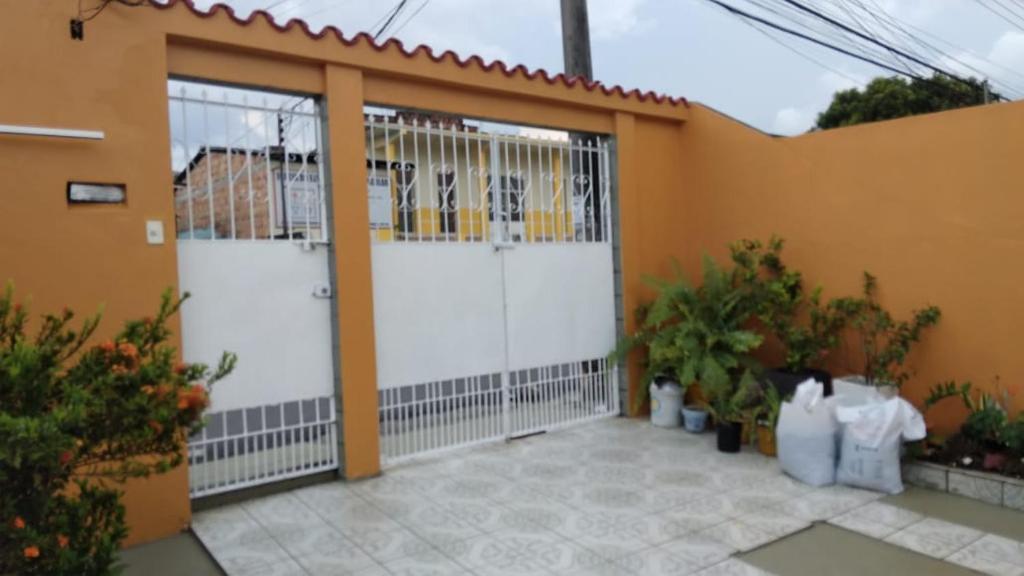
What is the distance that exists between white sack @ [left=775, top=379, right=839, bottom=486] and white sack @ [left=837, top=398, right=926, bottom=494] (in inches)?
4.5

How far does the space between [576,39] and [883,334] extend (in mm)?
4279

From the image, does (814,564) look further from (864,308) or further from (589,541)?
(864,308)

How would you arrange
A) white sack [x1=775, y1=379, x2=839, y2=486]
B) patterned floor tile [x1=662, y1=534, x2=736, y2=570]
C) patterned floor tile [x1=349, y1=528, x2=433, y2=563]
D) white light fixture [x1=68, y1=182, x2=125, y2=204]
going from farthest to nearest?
1. white sack [x1=775, y1=379, x2=839, y2=486]
2. white light fixture [x1=68, y1=182, x2=125, y2=204]
3. patterned floor tile [x1=349, y1=528, x2=433, y2=563]
4. patterned floor tile [x1=662, y1=534, x2=736, y2=570]

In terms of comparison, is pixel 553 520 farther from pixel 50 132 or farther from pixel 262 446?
pixel 50 132

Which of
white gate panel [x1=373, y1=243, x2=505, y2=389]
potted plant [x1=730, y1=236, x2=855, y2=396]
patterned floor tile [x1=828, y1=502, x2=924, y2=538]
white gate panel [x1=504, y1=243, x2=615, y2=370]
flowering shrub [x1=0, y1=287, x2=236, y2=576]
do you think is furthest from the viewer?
white gate panel [x1=504, y1=243, x2=615, y2=370]

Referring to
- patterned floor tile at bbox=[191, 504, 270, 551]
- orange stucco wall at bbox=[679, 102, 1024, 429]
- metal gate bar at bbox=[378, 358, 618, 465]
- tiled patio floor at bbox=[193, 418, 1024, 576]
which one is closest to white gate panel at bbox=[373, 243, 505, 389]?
metal gate bar at bbox=[378, 358, 618, 465]

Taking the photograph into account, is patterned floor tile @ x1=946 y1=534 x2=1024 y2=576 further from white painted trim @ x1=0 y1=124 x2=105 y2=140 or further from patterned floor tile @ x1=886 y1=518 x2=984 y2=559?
white painted trim @ x1=0 y1=124 x2=105 y2=140

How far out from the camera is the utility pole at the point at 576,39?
23.8ft

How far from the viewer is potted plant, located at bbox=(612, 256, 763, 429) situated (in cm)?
540

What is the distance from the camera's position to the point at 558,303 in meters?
5.91

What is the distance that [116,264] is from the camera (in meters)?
3.72

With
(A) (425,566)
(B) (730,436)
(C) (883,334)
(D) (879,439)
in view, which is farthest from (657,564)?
(C) (883,334)

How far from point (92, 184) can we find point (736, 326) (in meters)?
4.73

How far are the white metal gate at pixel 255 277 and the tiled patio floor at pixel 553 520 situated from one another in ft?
1.21
